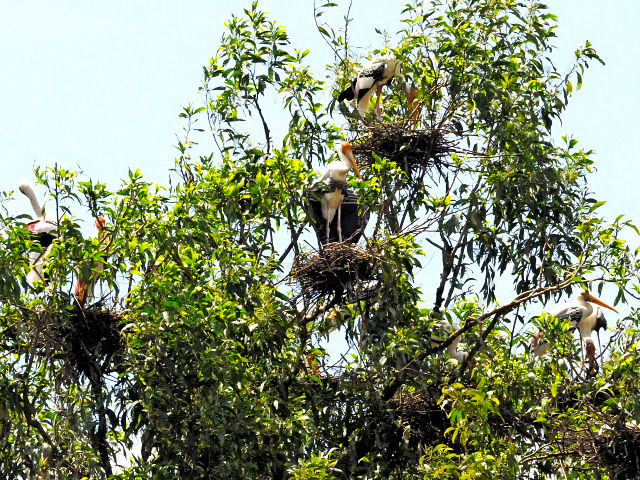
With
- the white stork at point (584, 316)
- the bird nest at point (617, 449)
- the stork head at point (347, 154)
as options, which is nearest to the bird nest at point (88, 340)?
the stork head at point (347, 154)

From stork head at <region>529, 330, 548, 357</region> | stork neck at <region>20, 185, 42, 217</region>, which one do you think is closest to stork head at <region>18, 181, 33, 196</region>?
stork neck at <region>20, 185, 42, 217</region>

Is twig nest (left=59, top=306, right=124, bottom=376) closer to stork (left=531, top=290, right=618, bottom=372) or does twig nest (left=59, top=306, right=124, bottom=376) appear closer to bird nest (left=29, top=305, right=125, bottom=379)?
bird nest (left=29, top=305, right=125, bottom=379)

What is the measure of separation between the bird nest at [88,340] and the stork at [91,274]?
124mm

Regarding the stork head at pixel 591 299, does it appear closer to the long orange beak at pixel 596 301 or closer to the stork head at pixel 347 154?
the long orange beak at pixel 596 301

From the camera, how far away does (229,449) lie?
8797mm

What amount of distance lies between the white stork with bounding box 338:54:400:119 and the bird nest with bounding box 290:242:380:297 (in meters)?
1.77

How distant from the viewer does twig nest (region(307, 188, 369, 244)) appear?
1050cm

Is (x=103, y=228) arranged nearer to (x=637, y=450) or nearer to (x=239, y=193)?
(x=239, y=193)

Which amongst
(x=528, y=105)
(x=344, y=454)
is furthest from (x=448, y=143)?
(x=344, y=454)

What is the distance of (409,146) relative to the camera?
10.8 metres

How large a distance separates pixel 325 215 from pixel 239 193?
2.25ft

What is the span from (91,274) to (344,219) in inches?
96.8

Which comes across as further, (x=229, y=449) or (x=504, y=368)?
(x=504, y=368)

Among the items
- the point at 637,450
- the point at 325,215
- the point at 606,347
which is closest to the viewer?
the point at 637,450
